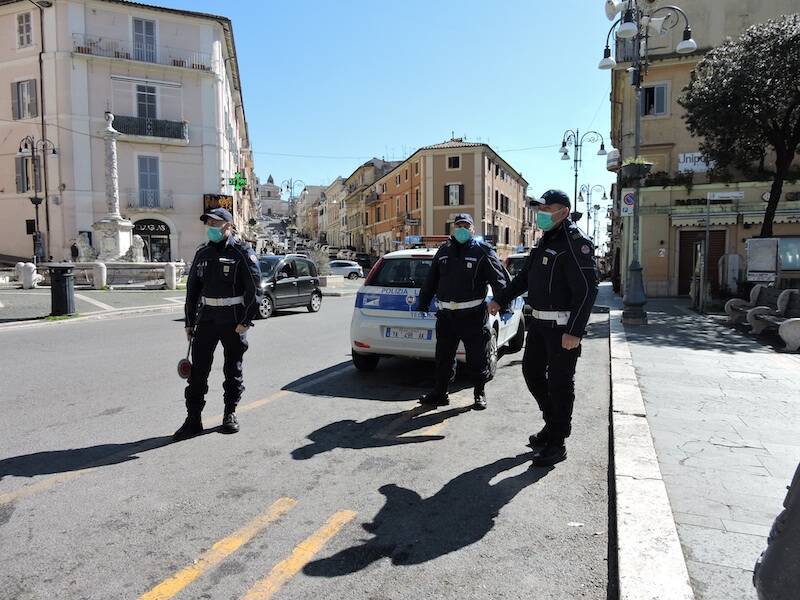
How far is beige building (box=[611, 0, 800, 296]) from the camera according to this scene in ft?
69.6

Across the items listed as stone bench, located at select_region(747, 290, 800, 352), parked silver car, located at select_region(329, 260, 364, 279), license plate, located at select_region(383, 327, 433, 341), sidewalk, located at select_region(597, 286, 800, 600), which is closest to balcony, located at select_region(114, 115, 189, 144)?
parked silver car, located at select_region(329, 260, 364, 279)

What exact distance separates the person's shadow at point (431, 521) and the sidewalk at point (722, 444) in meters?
1.04

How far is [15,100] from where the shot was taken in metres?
31.8

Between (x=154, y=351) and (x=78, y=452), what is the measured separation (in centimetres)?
483

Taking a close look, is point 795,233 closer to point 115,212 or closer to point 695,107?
point 695,107

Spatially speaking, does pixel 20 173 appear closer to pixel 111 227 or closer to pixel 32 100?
pixel 32 100

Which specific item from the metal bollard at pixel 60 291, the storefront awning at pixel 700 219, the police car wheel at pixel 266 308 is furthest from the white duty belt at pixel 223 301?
the storefront awning at pixel 700 219

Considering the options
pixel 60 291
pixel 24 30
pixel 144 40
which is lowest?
pixel 60 291

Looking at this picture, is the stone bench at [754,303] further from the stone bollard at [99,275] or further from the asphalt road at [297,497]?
the stone bollard at [99,275]

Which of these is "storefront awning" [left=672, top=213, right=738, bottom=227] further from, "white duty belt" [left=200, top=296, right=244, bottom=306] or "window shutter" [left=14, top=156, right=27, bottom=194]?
"window shutter" [left=14, top=156, right=27, bottom=194]

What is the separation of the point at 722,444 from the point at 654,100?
71.8 feet

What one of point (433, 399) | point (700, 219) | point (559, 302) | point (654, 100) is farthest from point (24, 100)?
point (559, 302)

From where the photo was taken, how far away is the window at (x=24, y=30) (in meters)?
31.2

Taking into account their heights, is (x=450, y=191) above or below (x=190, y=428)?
above
